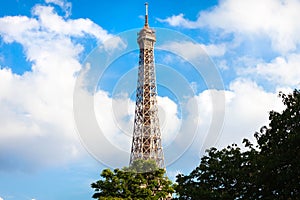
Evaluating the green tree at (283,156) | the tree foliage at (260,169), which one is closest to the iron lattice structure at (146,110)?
the tree foliage at (260,169)

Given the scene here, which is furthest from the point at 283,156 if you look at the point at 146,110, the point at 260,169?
the point at 146,110

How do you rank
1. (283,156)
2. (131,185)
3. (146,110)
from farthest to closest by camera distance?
(146,110)
(131,185)
(283,156)

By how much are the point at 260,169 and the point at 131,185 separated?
20872 mm

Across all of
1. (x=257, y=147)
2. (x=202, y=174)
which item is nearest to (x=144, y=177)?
(x=202, y=174)

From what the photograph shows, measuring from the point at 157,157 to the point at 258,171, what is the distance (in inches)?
1778

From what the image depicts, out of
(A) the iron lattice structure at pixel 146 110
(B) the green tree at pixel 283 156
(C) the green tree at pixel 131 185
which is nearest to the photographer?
(B) the green tree at pixel 283 156

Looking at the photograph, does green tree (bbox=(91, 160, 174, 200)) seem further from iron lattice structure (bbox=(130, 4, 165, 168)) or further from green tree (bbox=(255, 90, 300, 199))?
iron lattice structure (bbox=(130, 4, 165, 168))

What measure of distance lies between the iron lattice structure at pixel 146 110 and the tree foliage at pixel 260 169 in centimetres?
3732

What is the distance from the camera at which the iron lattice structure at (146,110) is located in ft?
226

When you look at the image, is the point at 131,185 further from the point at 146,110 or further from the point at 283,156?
the point at 146,110

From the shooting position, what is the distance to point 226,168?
90.8ft

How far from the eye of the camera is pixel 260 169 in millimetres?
23156

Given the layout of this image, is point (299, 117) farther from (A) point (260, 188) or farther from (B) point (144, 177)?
(B) point (144, 177)

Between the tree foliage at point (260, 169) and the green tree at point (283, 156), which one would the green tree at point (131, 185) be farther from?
the green tree at point (283, 156)
